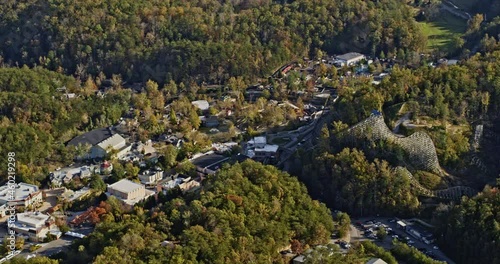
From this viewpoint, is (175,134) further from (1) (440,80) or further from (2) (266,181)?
(1) (440,80)

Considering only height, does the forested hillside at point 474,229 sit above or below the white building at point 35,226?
above

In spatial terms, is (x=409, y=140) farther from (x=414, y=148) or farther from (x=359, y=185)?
(x=359, y=185)

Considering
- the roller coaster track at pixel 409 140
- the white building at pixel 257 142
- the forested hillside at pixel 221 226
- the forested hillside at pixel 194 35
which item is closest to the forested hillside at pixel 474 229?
the roller coaster track at pixel 409 140

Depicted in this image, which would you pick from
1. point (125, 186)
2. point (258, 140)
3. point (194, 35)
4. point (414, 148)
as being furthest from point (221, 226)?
point (194, 35)

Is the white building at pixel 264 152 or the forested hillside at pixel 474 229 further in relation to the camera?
the white building at pixel 264 152

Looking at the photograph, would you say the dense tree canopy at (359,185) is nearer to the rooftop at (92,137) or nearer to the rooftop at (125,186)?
the rooftop at (125,186)

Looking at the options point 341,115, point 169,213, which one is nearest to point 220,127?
point 341,115
